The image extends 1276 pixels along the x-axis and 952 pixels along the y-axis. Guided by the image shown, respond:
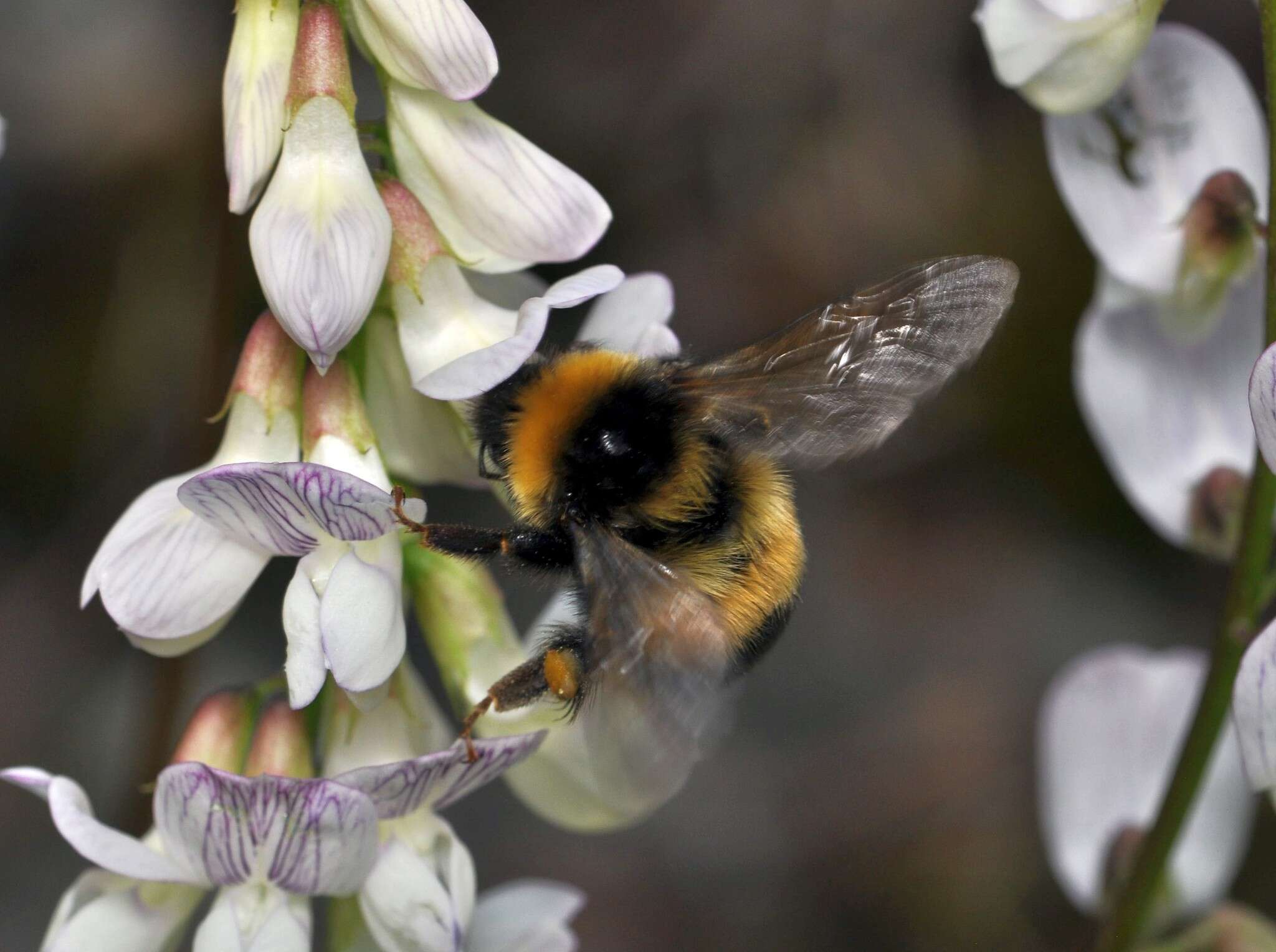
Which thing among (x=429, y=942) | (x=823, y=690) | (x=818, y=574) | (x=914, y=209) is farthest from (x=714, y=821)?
(x=429, y=942)

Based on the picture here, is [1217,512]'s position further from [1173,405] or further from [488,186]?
[488,186]

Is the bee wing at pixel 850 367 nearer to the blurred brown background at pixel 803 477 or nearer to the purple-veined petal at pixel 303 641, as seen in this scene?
the purple-veined petal at pixel 303 641

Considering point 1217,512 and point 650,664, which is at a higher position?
point 650,664

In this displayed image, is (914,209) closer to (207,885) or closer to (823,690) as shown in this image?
(823,690)

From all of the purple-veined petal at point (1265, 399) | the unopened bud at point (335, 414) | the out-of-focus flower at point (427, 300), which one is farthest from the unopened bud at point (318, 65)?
the purple-veined petal at point (1265, 399)

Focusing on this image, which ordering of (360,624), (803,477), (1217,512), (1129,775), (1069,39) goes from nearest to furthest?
(360,624) < (1069,39) < (1217,512) < (1129,775) < (803,477)

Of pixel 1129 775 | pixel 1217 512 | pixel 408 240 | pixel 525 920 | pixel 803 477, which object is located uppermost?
pixel 408 240

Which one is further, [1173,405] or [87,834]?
[1173,405]

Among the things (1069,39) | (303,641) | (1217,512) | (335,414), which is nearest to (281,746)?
(303,641)


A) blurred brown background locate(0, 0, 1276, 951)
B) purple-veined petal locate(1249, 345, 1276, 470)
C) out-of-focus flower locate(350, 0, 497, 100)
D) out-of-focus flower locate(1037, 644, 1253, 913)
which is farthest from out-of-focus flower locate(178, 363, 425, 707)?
blurred brown background locate(0, 0, 1276, 951)
